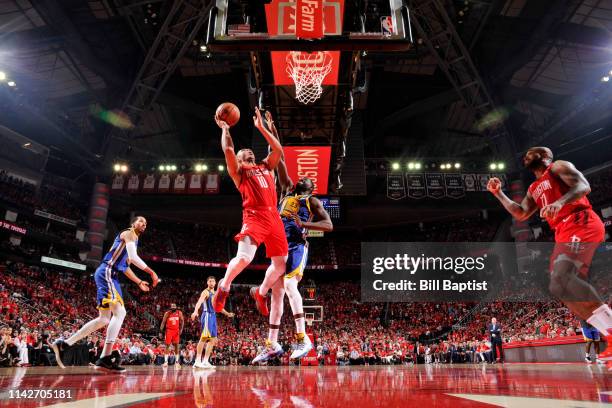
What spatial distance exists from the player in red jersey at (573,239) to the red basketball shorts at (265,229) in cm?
234

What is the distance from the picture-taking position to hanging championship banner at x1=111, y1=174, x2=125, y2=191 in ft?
79.9

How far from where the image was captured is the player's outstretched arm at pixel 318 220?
4734 millimetres

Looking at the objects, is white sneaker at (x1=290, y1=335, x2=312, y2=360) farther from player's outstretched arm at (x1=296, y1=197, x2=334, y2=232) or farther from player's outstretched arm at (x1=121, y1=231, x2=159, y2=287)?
player's outstretched arm at (x1=121, y1=231, x2=159, y2=287)

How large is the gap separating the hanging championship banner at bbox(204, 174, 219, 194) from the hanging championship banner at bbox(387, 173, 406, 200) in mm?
10056

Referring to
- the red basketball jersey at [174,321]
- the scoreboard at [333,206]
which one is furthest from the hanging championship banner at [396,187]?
the red basketball jersey at [174,321]

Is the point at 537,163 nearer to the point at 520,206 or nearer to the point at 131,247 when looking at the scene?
the point at 520,206

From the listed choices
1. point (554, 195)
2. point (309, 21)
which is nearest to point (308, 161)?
point (309, 21)

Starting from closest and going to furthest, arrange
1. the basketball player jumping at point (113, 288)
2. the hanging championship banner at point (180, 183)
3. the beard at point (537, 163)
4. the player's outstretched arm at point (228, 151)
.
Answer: the beard at point (537, 163), the player's outstretched arm at point (228, 151), the basketball player jumping at point (113, 288), the hanging championship banner at point (180, 183)

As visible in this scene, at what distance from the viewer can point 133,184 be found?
24422 mm

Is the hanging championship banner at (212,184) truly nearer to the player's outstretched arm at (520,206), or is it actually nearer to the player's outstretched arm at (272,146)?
the player's outstretched arm at (272,146)

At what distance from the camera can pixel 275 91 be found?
12.6 m

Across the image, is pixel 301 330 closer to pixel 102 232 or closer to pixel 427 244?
pixel 102 232

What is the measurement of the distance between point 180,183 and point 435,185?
49.1ft

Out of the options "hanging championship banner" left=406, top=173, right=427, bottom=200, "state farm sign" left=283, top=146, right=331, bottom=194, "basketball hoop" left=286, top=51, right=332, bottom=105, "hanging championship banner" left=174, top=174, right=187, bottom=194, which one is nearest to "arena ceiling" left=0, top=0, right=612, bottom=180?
"basketball hoop" left=286, top=51, right=332, bottom=105
